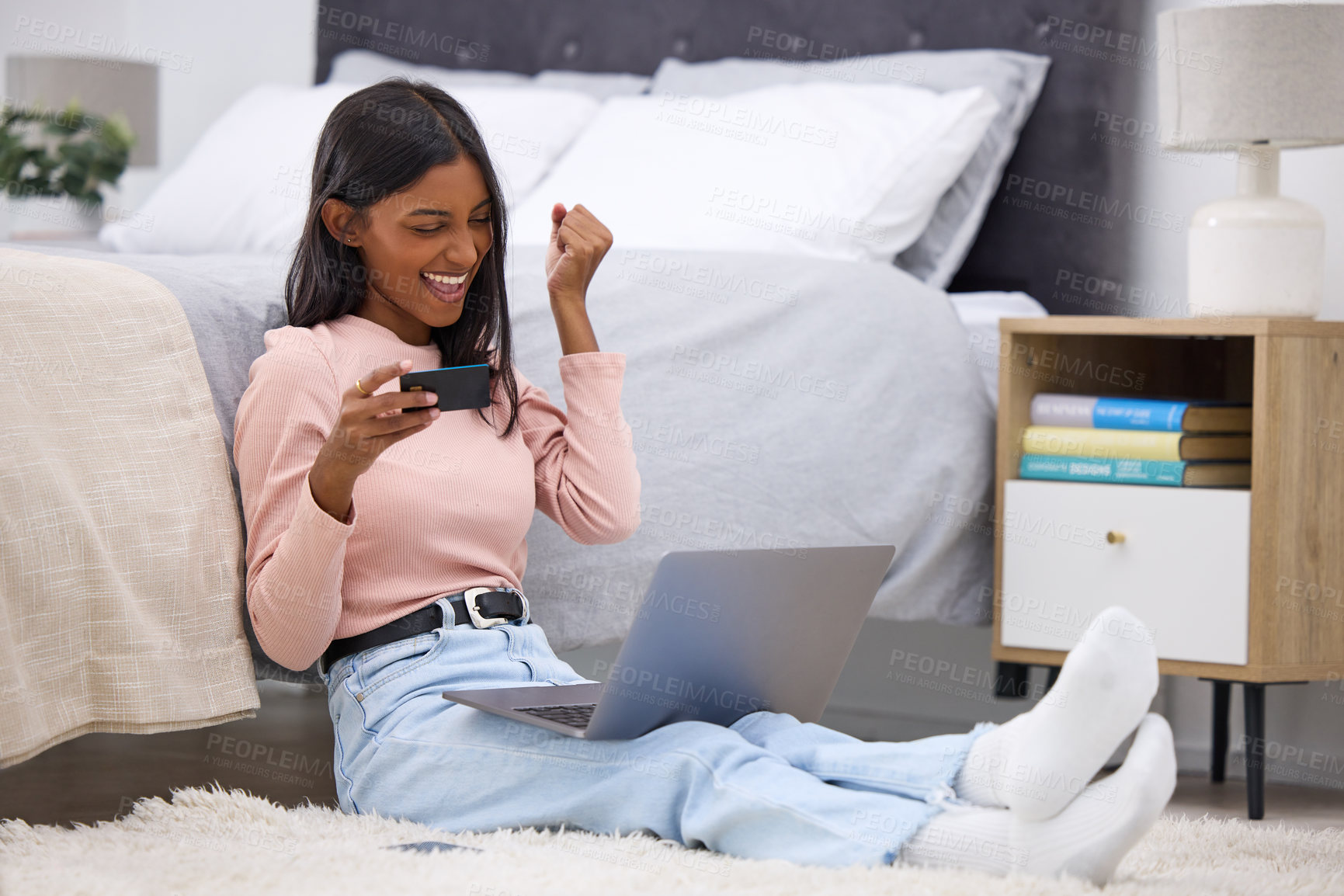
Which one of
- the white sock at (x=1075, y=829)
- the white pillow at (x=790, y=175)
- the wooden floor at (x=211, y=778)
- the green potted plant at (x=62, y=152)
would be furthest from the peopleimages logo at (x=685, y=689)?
the green potted plant at (x=62, y=152)

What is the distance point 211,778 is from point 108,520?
69cm

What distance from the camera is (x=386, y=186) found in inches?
49.5

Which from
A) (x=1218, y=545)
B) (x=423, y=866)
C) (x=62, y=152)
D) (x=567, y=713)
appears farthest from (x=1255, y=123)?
(x=62, y=152)

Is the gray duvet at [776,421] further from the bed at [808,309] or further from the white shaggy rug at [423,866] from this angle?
the white shaggy rug at [423,866]

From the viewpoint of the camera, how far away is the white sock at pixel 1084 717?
91 centimetres

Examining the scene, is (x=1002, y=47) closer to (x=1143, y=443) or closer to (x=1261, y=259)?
(x=1261, y=259)

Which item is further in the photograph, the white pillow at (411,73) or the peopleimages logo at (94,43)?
the peopleimages logo at (94,43)

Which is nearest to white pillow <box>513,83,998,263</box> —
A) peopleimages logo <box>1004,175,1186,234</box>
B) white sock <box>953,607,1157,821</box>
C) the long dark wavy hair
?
peopleimages logo <box>1004,175,1186,234</box>

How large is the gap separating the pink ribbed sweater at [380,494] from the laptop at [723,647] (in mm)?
136

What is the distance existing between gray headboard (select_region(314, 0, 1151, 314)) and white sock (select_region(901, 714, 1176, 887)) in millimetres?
1487

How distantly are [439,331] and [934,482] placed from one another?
2.42 ft

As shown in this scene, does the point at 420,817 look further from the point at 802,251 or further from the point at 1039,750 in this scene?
the point at 802,251

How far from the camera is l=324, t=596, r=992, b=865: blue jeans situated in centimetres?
100

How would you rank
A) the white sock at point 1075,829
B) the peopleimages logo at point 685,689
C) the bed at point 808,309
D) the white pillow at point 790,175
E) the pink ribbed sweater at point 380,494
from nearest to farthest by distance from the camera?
the white sock at point 1075,829, the peopleimages logo at point 685,689, the pink ribbed sweater at point 380,494, the bed at point 808,309, the white pillow at point 790,175
